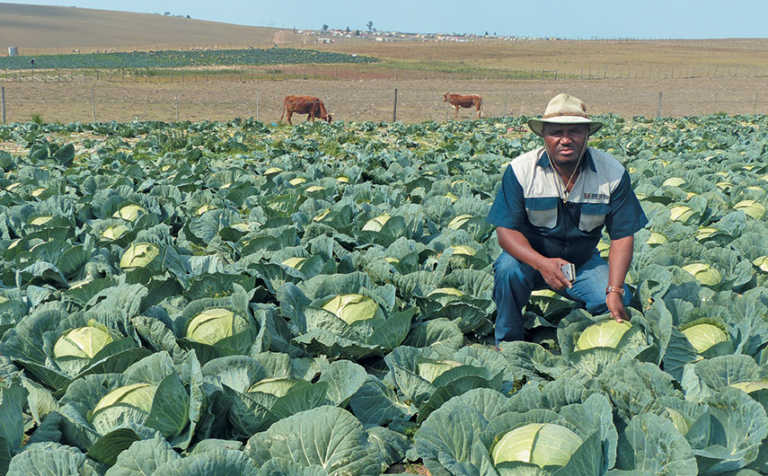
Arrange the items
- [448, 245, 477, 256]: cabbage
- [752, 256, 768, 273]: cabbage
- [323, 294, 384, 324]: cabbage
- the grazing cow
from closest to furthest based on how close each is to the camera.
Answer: [323, 294, 384, 324]: cabbage, [752, 256, 768, 273]: cabbage, [448, 245, 477, 256]: cabbage, the grazing cow

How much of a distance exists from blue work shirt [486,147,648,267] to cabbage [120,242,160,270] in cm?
276

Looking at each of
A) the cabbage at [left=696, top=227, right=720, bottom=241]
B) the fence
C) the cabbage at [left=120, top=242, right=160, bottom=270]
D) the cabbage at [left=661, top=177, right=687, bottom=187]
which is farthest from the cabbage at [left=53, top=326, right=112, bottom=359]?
the fence

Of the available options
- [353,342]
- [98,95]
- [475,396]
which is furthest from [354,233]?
[98,95]

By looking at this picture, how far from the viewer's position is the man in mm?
4070

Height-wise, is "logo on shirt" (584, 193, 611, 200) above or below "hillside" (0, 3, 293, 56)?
below

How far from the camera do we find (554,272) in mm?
4066

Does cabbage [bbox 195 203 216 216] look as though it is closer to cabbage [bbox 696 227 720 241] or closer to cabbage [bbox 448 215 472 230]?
cabbage [bbox 448 215 472 230]

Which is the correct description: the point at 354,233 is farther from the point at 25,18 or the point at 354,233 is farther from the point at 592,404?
the point at 25,18

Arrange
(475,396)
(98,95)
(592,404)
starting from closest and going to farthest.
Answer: (592,404)
(475,396)
(98,95)

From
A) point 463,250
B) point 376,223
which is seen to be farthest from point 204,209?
point 463,250

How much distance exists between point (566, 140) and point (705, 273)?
5.81 ft

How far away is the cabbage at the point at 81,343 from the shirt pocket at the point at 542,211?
2.77m

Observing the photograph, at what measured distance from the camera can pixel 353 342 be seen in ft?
13.1

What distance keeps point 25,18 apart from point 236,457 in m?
163
